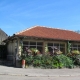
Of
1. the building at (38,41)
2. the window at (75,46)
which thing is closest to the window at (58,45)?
the building at (38,41)

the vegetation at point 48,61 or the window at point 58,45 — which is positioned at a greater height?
the window at point 58,45

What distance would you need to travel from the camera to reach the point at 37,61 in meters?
22.8

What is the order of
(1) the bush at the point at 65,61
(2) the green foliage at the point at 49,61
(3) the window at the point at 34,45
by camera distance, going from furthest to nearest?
(3) the window at the point at 34,45 → (1) the bush at the point at 65,61 → (2) the green foliage at the point at 49,61

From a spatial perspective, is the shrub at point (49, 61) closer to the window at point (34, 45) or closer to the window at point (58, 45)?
the window at point (34, 45)

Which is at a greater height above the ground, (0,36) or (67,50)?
(0,36)

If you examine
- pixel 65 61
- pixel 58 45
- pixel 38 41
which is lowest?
pixel 65 61

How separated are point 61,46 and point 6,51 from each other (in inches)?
414

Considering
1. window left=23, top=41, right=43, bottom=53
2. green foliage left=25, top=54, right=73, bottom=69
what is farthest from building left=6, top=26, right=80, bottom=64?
green foliage left=25, top=54, right=73, bottom=69

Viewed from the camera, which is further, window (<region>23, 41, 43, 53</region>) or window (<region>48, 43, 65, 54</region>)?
window (<region>48, 43, 65, 54</region>)

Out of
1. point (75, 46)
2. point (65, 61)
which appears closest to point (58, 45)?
point (75, 46)

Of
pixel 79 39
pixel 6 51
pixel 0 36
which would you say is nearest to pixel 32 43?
pixel 79 39

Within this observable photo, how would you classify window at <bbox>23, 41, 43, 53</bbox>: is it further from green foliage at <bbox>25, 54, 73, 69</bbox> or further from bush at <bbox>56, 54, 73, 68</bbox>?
bush at <bbox>56, 54, 73, 68</bbox>

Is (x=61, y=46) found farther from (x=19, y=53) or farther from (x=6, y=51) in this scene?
(x=6, y=51)

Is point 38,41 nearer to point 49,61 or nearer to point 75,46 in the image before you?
point 49,61
